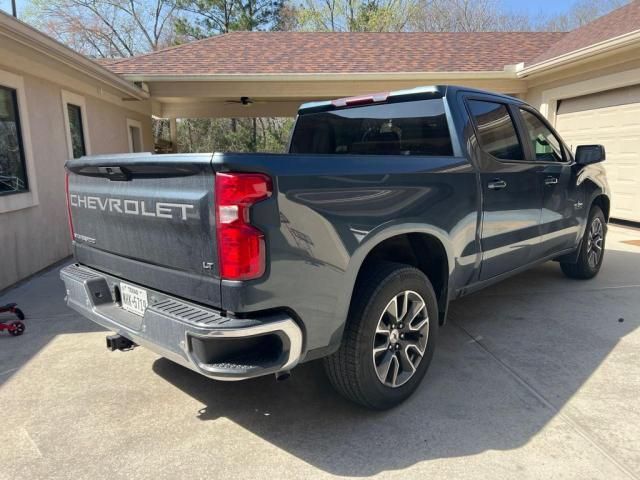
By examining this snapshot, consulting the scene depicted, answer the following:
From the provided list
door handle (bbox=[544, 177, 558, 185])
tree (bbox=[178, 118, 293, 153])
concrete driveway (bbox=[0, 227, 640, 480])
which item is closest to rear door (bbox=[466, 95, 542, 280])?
door handle (bbox=[544, 177, 558, 185])

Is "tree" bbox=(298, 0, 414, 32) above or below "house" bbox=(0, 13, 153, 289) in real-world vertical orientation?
above

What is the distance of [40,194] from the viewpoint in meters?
6.61

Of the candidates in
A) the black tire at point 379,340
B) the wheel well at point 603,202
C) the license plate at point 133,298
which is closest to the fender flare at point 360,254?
the black tire at point 379,340

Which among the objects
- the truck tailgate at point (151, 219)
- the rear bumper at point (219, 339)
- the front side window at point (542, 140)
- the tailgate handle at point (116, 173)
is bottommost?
the rear bumper at point (219, 339)

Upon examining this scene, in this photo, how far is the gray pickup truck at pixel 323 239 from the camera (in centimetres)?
205

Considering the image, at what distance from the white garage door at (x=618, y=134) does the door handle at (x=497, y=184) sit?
22.2 feet

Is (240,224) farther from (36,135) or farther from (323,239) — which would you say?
(36,135)

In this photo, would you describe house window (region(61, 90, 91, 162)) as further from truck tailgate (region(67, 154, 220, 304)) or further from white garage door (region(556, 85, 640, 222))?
white garage door (region(556, 85, 640, 222))

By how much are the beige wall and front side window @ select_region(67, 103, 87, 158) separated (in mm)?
314

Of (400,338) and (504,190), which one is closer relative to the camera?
(400,338)

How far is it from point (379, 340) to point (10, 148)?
227 inches

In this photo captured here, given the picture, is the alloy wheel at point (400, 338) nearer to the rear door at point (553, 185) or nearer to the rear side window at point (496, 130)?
the rear side window at point (496, 130)

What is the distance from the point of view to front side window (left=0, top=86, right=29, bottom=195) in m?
5.88

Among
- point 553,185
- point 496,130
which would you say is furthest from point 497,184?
point 553,185
